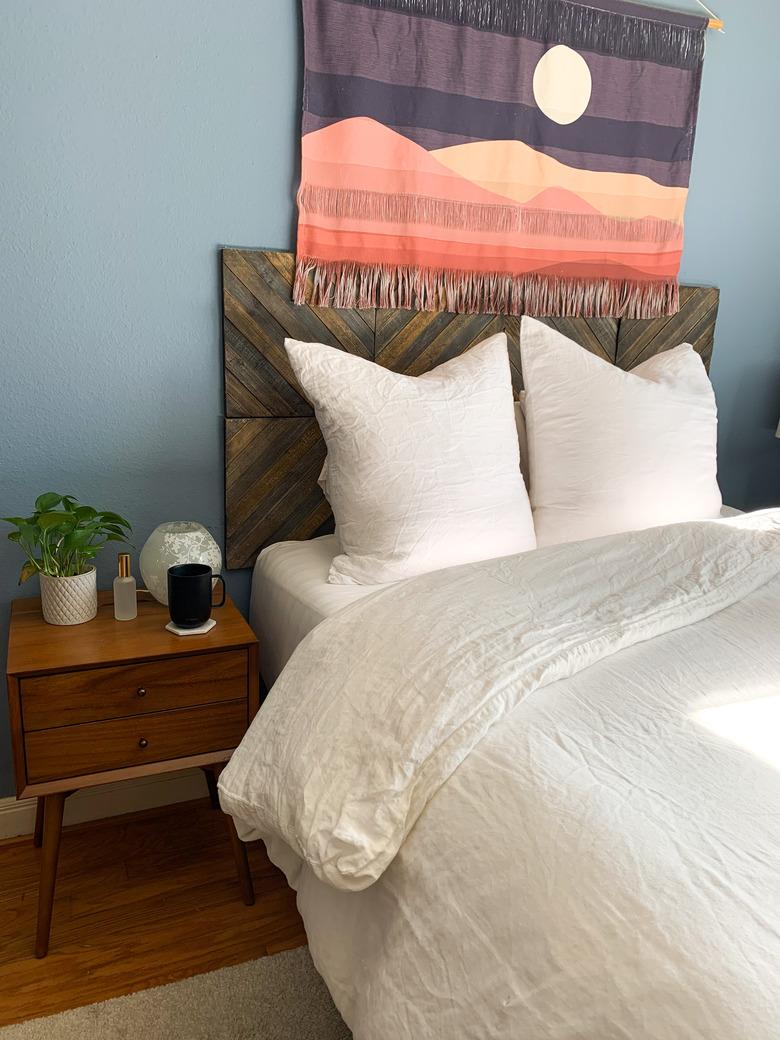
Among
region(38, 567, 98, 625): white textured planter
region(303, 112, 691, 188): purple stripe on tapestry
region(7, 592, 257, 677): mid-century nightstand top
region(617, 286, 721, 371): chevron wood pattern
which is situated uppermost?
region(303, 112, 691, 188): purple stripe on tapestry

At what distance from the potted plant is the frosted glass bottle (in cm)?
5

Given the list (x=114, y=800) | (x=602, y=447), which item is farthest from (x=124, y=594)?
(x=602, y=447)

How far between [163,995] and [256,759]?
20.9 inches

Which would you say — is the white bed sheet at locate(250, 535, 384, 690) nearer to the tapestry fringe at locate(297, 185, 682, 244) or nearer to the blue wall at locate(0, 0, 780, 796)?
the blue wall at locate(0, 0, 780, 796)

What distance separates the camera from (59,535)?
165cm

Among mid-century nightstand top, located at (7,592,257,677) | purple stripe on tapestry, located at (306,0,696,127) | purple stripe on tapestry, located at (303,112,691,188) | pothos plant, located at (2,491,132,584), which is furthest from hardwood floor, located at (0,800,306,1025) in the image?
purple stripe on tapestry, located at (306,0,696,127)

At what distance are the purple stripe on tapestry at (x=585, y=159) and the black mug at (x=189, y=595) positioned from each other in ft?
3.46

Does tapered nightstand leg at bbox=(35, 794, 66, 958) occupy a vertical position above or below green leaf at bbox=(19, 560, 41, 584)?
below

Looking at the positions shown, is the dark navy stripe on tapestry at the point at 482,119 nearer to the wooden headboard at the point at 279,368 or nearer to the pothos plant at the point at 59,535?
the wooden headboard at the point at 279,368

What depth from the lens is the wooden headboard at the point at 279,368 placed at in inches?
73.8

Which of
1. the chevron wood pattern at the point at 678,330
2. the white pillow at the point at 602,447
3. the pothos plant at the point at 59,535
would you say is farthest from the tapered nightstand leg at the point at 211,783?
the chevron wood pattern at the point at 678,330

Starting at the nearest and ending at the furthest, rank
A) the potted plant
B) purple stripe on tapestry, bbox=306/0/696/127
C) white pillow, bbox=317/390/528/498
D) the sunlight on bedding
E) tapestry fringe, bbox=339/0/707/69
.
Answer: the sunlight on bedding, the potted plant, purple stripe on tapestry, bbox=306/0/696/127, tapestry fringe, bbox=339/0/707/69, white pillow, bbox=317/390/528/498

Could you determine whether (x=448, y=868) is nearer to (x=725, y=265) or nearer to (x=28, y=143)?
(x=28, y=143)

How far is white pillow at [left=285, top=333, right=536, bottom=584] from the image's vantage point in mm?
1666
